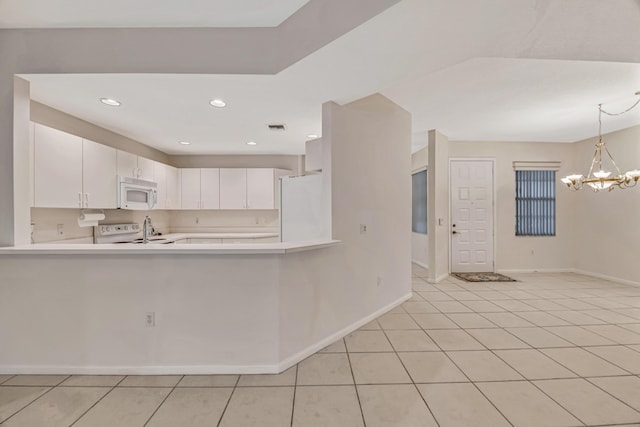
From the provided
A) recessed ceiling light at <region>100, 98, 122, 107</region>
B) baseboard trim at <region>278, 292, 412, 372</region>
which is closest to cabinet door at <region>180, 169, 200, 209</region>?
recessed ceiling light at <region>100, 98, 122, 107</region>

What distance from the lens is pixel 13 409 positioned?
5.90ft

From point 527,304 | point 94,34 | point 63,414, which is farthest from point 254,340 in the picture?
point 527,304

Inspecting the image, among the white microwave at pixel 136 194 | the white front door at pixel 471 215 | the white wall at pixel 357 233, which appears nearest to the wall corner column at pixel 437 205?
the white front door at pixel 471 215

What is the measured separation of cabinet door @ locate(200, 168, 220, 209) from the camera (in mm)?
5320

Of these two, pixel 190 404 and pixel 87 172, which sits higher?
pixel 87 172

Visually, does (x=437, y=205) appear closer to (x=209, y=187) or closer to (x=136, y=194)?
(x=209, y=187)

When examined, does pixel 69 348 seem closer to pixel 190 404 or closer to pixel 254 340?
pixel 190 404

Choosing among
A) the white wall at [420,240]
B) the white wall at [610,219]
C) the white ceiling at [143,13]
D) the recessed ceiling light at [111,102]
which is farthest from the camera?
the white wall at [420,240]

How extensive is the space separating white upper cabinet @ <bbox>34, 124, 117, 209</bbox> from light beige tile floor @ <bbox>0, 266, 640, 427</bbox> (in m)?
1.69

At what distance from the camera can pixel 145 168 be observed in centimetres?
439

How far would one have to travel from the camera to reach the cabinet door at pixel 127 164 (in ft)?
12.5

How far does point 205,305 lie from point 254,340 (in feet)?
1.57

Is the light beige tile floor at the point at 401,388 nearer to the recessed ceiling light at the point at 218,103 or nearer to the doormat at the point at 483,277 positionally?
the doormat at the point at 483,277

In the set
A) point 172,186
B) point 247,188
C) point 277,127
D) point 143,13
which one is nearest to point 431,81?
point 277,127
